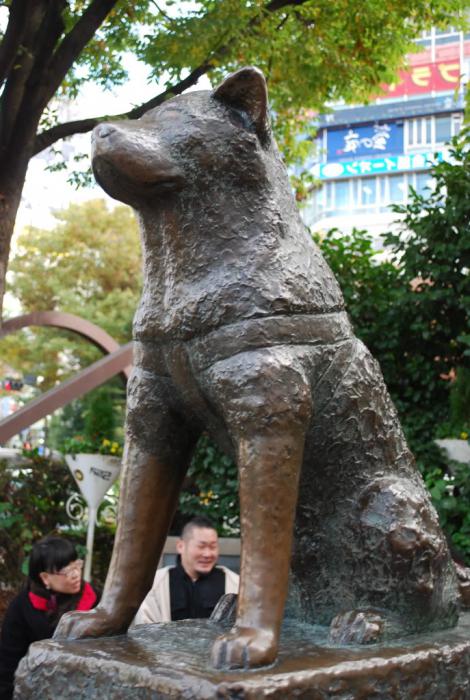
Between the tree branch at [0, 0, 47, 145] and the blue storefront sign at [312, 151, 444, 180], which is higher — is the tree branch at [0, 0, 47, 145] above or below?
below

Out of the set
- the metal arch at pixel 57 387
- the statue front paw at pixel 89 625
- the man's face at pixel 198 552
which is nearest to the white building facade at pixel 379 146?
the metal arch at pixel 57 387

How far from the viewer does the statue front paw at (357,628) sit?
1772 mm

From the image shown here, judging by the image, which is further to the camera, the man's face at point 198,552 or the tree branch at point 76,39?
the tree branch at point 76,39

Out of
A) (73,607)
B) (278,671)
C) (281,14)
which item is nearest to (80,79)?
(281,14)

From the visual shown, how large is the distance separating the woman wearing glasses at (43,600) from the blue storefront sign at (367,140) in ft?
137

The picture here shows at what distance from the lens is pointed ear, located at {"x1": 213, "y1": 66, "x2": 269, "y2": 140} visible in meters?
1.81

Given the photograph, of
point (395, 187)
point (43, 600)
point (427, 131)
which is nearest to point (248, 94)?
point (43, 600)

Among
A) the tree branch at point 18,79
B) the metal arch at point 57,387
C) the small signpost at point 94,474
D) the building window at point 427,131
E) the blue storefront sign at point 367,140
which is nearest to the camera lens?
the tree branch at point 18,79

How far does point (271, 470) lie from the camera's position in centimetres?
171

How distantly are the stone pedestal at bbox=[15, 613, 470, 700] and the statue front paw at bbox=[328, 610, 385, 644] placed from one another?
0.10 feet

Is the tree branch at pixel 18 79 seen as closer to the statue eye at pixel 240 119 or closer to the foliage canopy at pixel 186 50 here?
the foliage canopy at pixel 186 50

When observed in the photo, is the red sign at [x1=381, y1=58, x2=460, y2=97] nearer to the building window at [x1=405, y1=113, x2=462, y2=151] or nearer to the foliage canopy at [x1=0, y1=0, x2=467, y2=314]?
the building window at [x1=405, y1=113, x2=462, y2=151]

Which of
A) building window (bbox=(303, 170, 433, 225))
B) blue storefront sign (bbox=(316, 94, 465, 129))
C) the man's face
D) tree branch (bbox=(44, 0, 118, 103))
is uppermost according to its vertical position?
blue storefront sign (bbox=(316, 94, 465, 129))

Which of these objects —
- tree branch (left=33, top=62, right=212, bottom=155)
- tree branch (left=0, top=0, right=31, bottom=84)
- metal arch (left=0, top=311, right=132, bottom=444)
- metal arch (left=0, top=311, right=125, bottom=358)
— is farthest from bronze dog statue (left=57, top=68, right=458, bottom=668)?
metal arch (left=0, top=311, right=125, bottom=358)
